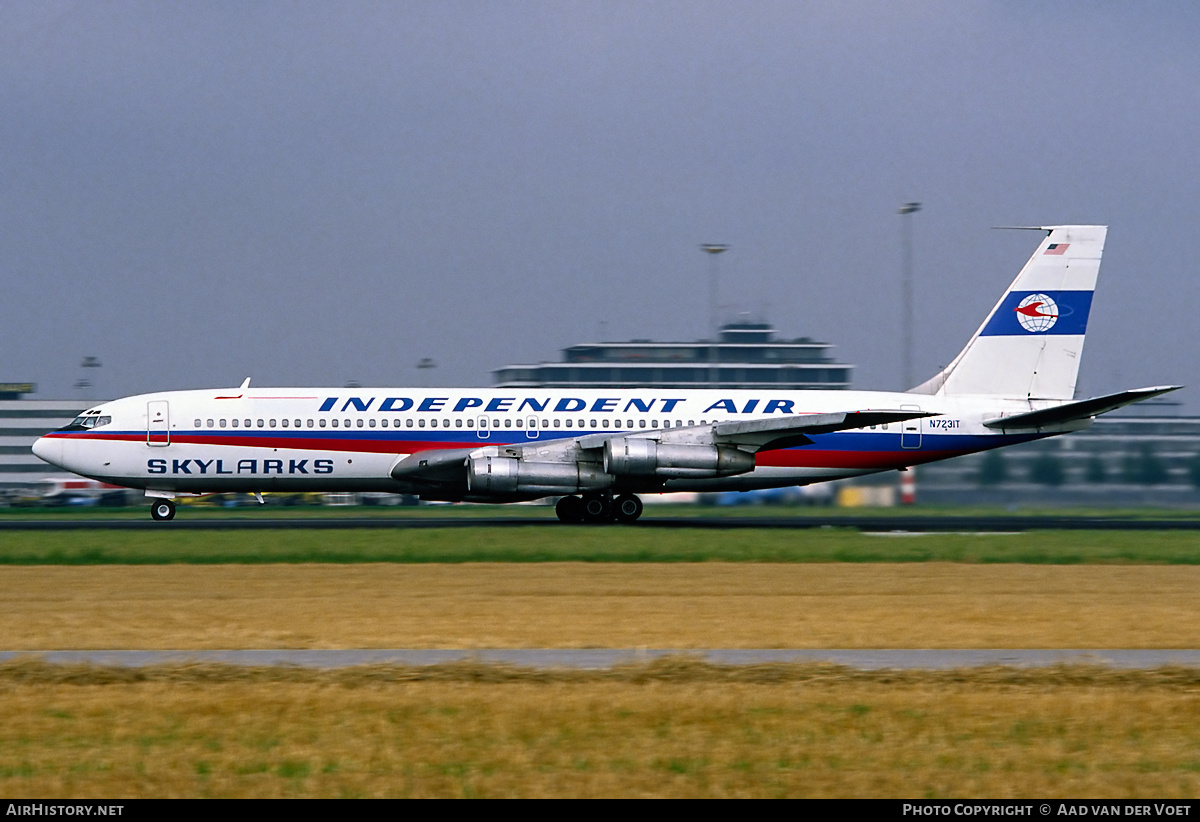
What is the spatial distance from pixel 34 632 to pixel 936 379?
106ft

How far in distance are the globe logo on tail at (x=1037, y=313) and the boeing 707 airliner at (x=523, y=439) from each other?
10.3ft

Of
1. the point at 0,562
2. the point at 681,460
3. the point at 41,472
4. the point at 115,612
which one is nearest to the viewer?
the point at 115,612

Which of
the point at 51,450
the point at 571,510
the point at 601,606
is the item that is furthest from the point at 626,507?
the point at 601,606

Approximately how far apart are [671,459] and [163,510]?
16367 mm

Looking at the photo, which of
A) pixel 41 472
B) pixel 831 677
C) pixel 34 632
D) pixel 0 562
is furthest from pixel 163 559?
pixel 41 472

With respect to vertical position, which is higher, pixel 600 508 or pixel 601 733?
pixel 600 508

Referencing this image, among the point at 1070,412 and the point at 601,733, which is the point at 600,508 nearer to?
the point at 1070,412

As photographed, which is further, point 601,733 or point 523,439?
point 523,439

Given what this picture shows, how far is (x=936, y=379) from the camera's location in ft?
141

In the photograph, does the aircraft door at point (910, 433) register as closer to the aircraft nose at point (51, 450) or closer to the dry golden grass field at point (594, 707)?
the dry golden grass field at point (594, 707)

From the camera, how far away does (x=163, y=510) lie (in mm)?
40406

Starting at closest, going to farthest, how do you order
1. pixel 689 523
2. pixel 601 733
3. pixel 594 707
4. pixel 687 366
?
pixel 601 733 < pixel 594 707 < pixel 689 523 < pixel 687 366

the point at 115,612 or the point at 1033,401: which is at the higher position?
the point at 1033,401
